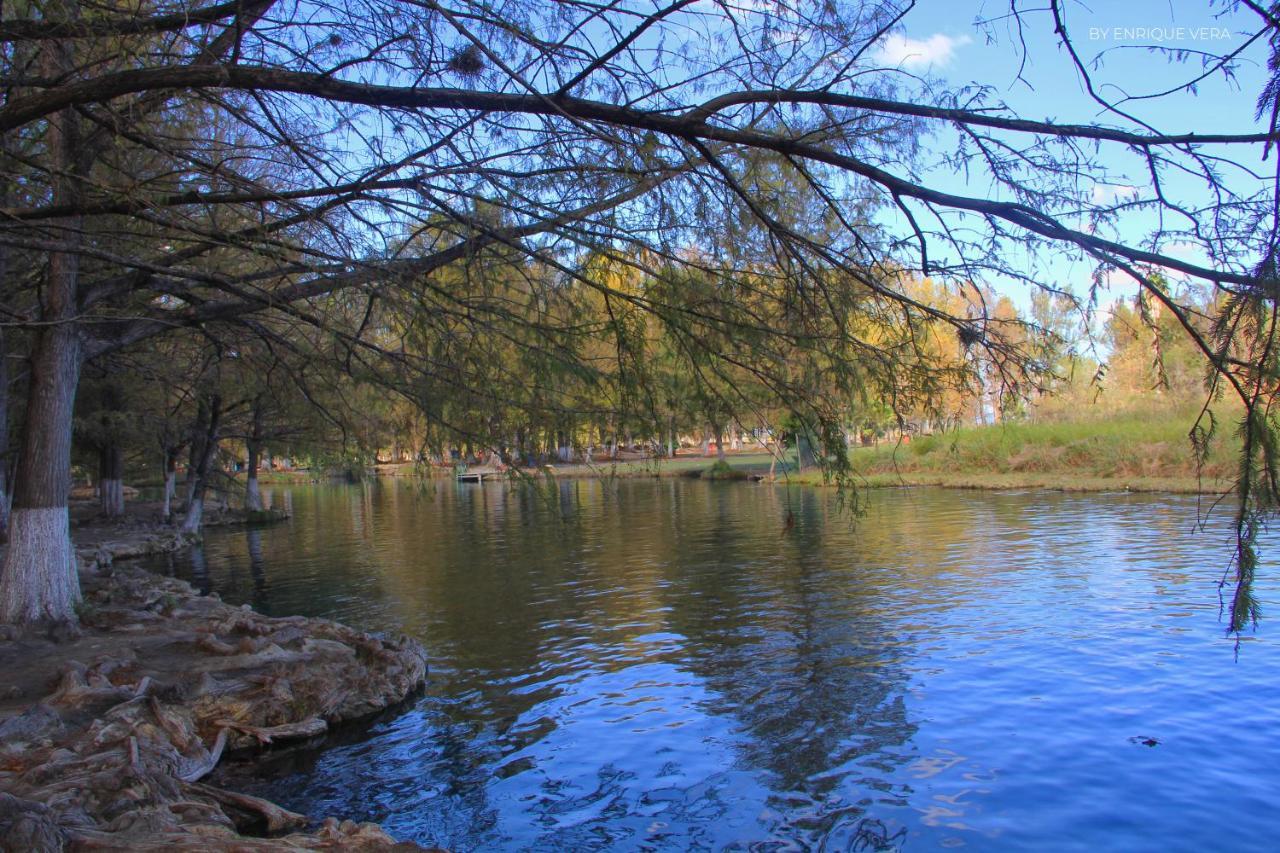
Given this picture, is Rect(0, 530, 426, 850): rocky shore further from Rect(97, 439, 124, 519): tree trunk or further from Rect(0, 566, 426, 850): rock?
Rect(97, 439, 124, 519): tree trunk

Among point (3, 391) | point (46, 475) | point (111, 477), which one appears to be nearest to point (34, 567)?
point (46, 475)

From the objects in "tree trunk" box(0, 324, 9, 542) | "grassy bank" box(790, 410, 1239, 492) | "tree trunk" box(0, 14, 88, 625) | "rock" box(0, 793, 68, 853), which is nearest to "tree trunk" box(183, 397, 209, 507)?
"tree trunk" box(0, 324, 9, 542)

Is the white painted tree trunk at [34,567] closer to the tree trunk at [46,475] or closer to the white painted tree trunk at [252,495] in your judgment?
the tree trunk at [46,475]

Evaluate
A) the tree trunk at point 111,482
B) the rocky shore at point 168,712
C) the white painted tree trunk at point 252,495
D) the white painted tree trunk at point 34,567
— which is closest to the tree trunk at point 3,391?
the white painted tree trunk at point 34,567

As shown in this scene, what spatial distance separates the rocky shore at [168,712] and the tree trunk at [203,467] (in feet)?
43.3

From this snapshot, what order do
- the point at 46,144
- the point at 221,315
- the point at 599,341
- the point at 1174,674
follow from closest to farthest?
1. the point at 599,341
2. the point at 221,315
3. the point at 1174,674
4. the point at 46,144

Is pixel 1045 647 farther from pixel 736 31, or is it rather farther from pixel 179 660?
pixel 179 660

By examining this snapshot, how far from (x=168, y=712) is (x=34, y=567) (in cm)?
371

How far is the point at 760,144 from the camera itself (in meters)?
4.18

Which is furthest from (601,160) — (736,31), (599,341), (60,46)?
(60,46)

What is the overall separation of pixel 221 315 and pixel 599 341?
4.22 metres

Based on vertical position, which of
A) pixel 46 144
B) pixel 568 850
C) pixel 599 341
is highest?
pixel 46 144

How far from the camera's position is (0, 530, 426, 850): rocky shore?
5234 millimetres

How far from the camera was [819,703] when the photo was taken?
8797 millimetres
